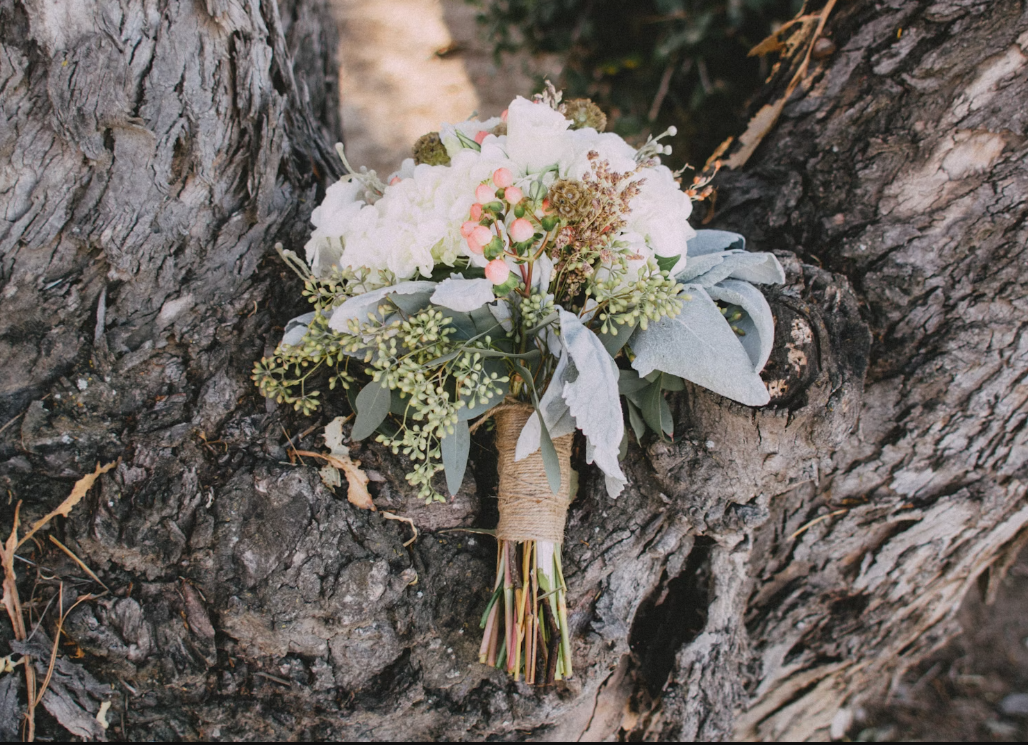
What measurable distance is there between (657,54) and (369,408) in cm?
230

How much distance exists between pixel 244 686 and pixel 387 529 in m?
0.52

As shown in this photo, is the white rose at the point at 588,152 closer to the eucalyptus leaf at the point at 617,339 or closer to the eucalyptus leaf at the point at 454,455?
the eucalyptus leaf at the point at 617,339

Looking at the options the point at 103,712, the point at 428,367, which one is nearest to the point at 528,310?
the point at 428,367

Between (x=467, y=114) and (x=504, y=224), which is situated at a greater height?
(x=504, y=224)

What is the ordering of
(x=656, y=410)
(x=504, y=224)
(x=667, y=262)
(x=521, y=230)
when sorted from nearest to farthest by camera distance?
1. (x=521, y=230)
2. (x=504, y=224)
3. (x=667, y=262)
4. (x=656, y=410)

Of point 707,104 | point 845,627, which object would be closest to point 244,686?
point 845,627

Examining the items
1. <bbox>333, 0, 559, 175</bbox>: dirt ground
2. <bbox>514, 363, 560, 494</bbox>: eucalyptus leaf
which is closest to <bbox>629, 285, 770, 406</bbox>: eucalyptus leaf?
<bbox>514, 363, 560, 494</bbox>: eucalyptus leaf

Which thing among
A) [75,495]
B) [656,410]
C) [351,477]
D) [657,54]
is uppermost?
[657,54]

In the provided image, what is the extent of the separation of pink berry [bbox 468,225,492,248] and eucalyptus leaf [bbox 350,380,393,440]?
39 cm

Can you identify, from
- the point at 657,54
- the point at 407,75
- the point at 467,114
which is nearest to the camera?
the point at 657,54

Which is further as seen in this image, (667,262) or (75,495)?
(75,495)

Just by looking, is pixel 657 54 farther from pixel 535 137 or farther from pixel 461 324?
pixel 461 324

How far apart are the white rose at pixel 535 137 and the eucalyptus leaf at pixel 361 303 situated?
311 mm

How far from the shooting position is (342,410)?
1.55 meters
